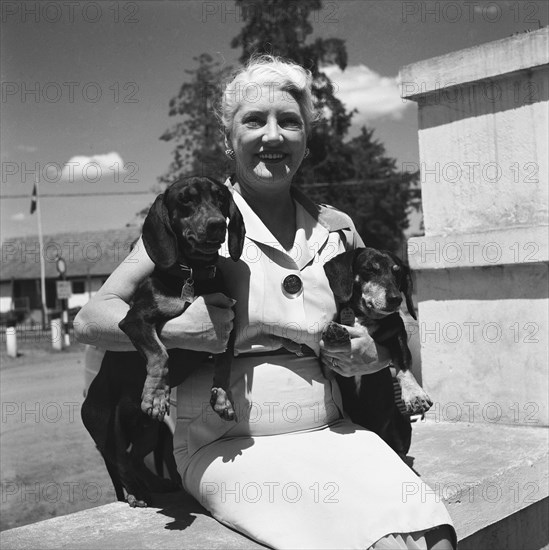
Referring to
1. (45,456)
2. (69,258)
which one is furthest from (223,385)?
(69,258)

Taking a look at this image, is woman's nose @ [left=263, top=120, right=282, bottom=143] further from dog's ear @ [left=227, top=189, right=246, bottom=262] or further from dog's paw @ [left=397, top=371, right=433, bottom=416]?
dog's paw @ [left=397, top=371, right=433, bottom=416]

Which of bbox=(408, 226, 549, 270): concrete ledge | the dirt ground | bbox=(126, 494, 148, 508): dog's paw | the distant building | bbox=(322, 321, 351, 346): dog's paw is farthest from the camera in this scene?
the distant building

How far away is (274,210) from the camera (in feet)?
8.43

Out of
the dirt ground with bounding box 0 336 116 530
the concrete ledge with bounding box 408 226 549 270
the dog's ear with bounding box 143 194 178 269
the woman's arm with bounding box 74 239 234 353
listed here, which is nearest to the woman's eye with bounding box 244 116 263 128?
the dog's ear with bounding box 143 194 178 269

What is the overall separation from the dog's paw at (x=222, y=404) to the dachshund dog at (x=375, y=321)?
393 millimetres

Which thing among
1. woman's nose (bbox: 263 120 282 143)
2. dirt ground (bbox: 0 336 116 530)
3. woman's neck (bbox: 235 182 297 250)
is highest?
woman's nose (bbox: 263 120 282 143)

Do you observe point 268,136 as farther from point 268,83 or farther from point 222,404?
point 222,404

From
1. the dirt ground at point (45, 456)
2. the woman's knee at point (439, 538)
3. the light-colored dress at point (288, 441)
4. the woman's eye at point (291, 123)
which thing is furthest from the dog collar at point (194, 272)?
the dirt ground at point (45, 456)

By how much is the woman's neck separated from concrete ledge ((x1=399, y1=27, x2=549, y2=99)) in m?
2.02

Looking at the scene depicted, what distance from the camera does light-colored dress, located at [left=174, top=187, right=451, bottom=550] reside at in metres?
2.00

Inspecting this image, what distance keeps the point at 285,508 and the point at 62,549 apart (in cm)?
69

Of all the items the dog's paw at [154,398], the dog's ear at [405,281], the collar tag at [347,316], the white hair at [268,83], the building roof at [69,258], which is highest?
the building roof at [69,258]

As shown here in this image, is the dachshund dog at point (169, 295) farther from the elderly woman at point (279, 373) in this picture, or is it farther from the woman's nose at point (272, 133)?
the woman's nose at point (272, 133)

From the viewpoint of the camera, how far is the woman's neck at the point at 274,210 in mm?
2523
